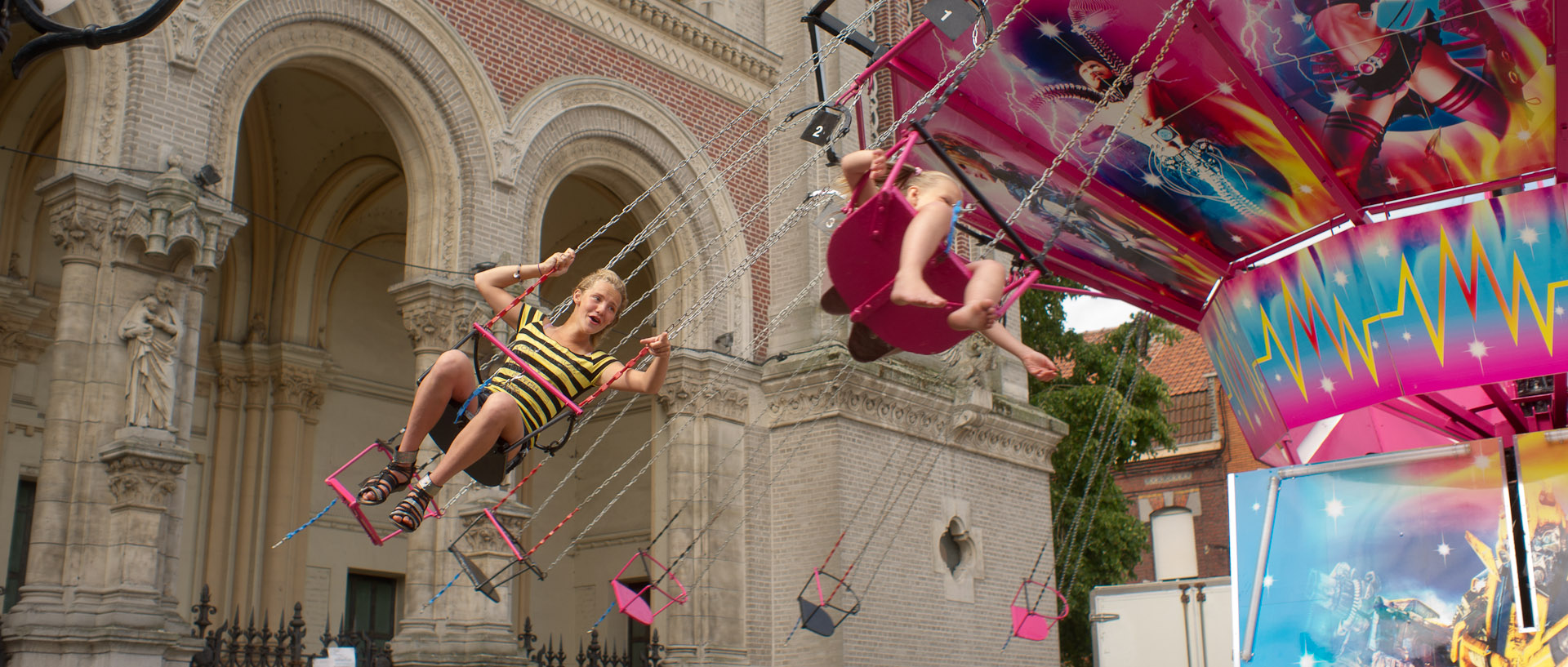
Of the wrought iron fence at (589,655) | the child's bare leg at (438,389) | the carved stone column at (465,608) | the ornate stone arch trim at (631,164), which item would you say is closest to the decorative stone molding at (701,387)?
the ornate stone arch trim at (631,164)

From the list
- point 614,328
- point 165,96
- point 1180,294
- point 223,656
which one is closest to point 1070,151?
point 1180,294

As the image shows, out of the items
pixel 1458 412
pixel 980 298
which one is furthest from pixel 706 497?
pixel 980 298

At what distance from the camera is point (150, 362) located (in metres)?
10.8

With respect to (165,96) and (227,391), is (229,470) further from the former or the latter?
(165,96)

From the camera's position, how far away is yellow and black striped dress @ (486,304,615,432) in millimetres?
6391

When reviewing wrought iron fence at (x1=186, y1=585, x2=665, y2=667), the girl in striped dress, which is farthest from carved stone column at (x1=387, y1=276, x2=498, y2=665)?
the girl in striped dress

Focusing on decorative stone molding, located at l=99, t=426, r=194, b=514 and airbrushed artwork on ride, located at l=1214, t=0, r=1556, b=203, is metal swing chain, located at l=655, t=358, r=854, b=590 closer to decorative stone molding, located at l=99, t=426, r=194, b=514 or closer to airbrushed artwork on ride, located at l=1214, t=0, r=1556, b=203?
decorative stone molding, located at l=99, t=426, r=194, b=514

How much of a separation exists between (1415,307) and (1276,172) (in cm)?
117

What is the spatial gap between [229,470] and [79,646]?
28.1ft

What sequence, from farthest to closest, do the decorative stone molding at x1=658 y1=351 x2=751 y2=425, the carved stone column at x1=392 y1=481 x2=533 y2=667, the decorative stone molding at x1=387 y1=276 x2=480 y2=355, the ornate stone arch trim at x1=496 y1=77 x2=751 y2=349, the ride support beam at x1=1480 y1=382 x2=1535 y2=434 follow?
the decorative stone molding at x1=658 y1=351 x2=751 y2=425
the ornate stone arch trim at x1=496 y1=77 x2=751 y2=349
the decorative stone molding at x1=387 y1=276 x2=480 y2=355
the carved stone column at x1=392 y1=481 x2=533 y2=667
the ride support beam at x1=1480 y1=382 x2=1535 y2=434

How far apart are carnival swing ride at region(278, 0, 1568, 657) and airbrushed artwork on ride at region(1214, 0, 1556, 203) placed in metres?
0.01

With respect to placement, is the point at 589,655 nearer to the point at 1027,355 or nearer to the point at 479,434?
the point at 479,434

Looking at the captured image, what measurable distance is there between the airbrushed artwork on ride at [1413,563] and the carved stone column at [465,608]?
7.64 m

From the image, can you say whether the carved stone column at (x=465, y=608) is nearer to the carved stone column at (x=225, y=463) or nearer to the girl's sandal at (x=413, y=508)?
the carved stone column at (x=225, y=463)
